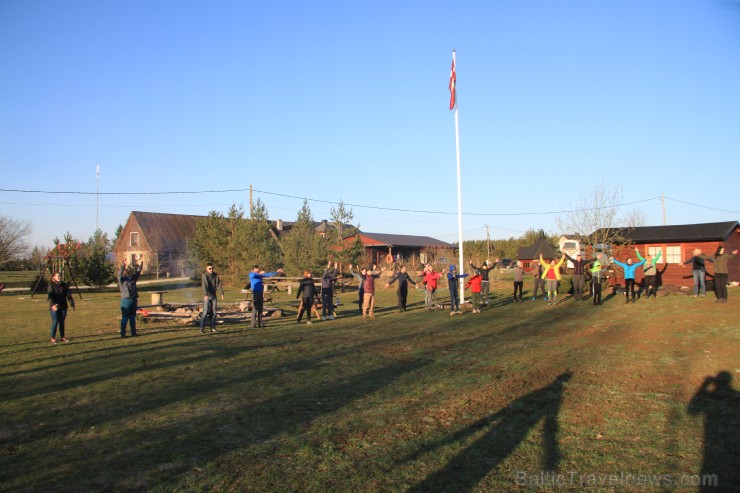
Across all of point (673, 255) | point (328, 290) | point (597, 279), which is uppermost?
point (673, 255)

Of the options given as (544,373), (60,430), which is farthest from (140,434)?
(544,373)

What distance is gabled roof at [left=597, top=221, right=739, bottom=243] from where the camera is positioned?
94.4 ft

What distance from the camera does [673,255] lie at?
29797 mm

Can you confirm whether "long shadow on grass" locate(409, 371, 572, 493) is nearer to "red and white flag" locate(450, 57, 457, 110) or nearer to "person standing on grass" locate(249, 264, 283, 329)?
"person standing on grass" locate(249, 264, 283, 329)

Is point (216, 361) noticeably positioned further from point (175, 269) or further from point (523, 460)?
point (175, 269)

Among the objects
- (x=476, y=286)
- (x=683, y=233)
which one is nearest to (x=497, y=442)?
(x=476, y=286)

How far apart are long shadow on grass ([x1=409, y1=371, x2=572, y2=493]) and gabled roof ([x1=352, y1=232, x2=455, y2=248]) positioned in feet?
189

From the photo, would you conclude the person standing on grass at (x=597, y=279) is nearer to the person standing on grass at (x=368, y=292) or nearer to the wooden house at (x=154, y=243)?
the person standing on grass at (x=368, y=292)

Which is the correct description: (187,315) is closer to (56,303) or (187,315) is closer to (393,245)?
(56,303)

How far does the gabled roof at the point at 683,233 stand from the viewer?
2878 cm

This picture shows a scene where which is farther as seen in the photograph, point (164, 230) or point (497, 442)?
point (164, 230)

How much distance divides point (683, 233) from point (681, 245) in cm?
75

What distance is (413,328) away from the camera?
15.6 m

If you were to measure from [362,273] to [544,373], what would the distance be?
10.4 metres
